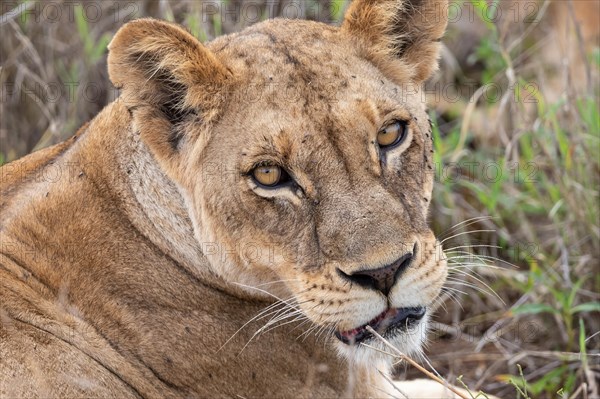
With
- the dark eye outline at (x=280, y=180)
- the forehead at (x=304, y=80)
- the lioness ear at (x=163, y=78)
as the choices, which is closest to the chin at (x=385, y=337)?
the dark eye outline at (x=280, y=180)

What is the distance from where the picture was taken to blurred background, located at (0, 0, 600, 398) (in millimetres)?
5117

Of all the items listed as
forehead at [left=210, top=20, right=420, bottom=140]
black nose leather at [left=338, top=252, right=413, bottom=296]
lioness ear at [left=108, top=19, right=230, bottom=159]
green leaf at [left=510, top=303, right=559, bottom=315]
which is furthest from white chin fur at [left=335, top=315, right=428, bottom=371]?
green leaf at [left=510, top=303, right=559, bottom=315]

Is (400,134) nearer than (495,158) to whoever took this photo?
Yes

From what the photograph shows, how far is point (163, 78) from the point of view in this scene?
3.64 metres

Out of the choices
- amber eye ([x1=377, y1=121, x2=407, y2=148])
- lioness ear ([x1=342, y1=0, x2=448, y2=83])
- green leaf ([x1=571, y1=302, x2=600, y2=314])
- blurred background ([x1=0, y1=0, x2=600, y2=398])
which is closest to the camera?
amber eye ([x1=377, y1=121, x2=407, y2=148])

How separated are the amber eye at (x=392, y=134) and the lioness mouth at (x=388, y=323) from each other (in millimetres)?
617

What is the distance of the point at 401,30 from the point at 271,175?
97cm

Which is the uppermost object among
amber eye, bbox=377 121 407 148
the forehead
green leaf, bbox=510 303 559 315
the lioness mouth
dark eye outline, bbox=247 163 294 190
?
the forehead

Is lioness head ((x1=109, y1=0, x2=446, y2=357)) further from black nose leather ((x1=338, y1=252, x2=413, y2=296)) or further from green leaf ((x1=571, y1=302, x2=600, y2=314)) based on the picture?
green leaf ((x1=571, y1=302, x2=600, y2=314))

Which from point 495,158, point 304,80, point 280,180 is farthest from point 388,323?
point 495,158

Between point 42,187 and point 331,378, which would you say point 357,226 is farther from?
point 42,187

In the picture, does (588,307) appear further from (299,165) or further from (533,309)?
(299,165)

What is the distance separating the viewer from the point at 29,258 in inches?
142

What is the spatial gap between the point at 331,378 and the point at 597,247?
2.10 meters
